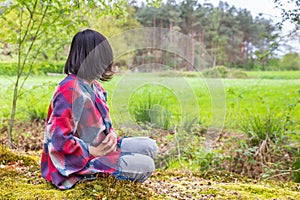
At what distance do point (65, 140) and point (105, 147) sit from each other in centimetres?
24

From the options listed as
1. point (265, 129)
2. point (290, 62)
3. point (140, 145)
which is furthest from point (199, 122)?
point (290, 62)

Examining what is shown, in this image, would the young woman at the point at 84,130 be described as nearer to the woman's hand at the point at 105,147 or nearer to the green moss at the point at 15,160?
the woman's hand at the point at 105,147

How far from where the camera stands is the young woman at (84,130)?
1816 millimetres

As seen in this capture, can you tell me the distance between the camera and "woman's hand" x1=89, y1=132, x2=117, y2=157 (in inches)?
75.2

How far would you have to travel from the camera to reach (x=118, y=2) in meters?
3.73

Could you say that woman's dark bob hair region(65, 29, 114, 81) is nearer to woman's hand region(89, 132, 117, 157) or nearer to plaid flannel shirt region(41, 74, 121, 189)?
plaid flannel shirt region(41, 74, 121, 189)

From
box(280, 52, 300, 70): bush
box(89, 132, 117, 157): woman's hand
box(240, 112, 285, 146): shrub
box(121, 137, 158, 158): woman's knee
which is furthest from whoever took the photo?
box(280, 52, 300, 70): bush

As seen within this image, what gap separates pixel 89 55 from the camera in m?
1.93

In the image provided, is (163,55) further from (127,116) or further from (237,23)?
(237,23)

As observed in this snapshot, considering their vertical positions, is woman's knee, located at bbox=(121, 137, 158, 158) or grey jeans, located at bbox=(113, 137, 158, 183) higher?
woman's knee, located at bbox=(121, 137, 158, 158)

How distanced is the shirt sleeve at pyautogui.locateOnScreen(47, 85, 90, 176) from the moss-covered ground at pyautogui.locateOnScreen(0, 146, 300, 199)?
0.14 meters

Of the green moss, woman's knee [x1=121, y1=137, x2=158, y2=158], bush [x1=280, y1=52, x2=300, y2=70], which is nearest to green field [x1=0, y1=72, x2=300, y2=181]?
woman's knee [x1=121, y1=137, x2=158, y2=158]

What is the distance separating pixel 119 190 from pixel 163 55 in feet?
3.01

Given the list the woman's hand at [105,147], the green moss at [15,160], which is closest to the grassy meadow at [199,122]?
the woman's hand at [105,147]
